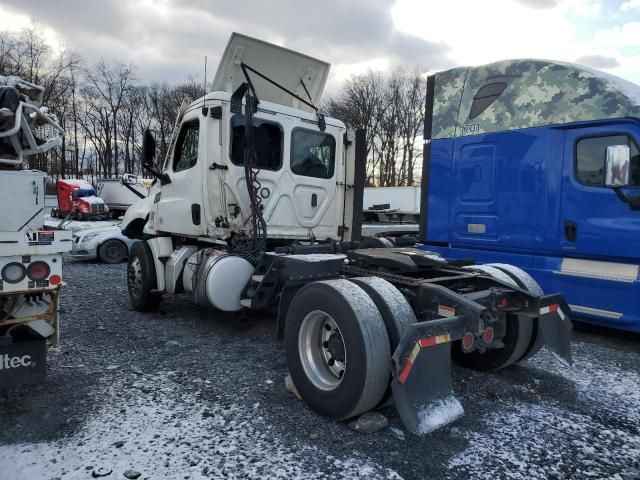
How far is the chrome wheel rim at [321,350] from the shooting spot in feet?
10.7

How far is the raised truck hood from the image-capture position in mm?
5491

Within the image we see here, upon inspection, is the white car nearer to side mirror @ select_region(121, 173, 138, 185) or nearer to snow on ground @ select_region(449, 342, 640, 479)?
side mirror @ select_region(121, 173, 138, 185)

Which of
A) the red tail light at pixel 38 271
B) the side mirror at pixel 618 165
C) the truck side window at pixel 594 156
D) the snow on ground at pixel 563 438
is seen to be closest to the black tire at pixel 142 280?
the red tail light at pixel 38 271

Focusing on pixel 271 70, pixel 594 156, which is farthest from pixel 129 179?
pixel 594 156

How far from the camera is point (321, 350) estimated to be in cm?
344

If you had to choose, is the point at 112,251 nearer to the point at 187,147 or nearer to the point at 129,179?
the point at 129,179

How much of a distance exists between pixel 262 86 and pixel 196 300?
9.15 feet

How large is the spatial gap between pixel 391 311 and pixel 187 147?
3.89m

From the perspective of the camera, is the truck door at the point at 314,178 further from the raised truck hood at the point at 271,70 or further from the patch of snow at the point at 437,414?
the patch of snow at the point at 437,414

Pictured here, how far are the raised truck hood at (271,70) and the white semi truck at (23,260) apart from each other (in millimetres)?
2652

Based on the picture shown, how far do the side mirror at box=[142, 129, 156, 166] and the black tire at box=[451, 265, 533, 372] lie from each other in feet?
13.8

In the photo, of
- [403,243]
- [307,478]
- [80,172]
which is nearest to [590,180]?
[403,243]

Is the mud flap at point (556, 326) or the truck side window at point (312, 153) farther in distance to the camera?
the truck side window at point (312, 153)

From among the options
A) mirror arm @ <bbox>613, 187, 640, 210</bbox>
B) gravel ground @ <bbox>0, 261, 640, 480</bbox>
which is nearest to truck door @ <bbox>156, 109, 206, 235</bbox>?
gravel ground @ <bbox>0, 261, 640, 480</bbox>
